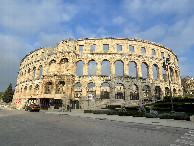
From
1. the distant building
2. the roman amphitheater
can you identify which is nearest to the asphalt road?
the roman amphitheater

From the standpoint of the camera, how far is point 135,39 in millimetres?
34750

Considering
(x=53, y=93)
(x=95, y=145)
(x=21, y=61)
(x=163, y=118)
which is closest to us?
(x=95, y=145)

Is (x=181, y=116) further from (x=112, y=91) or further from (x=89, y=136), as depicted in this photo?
(x=112, y=91)

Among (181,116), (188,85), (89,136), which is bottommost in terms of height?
(181,116)

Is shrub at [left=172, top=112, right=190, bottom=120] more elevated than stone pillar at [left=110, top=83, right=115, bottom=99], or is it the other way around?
stone pillar at [left=110, top=83, right=115, bottom=99]

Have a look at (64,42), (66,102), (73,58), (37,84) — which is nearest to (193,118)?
(66,102)

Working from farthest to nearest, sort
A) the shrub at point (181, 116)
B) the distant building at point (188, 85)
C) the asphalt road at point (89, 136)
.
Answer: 1. the distant building at point (188, 85)
2. the shrub at point (181, 116)
3. the asphalt road at point (89, 136)

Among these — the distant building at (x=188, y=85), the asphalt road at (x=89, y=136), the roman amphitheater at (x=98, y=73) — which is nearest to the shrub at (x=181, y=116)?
the asphalt road at (x=89, y=136)

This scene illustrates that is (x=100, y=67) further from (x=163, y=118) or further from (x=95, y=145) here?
(x=95, y=145)

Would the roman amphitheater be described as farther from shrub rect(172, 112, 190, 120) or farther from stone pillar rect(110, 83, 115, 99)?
shrub rect(172, 112, 190, 120)

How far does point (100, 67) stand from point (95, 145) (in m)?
28.7

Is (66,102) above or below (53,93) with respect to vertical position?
below

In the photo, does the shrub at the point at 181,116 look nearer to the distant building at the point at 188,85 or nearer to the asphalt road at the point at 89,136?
the asphalt road at the point at 89,136

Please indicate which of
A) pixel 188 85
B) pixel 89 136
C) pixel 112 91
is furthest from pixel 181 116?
pixel 188 85
